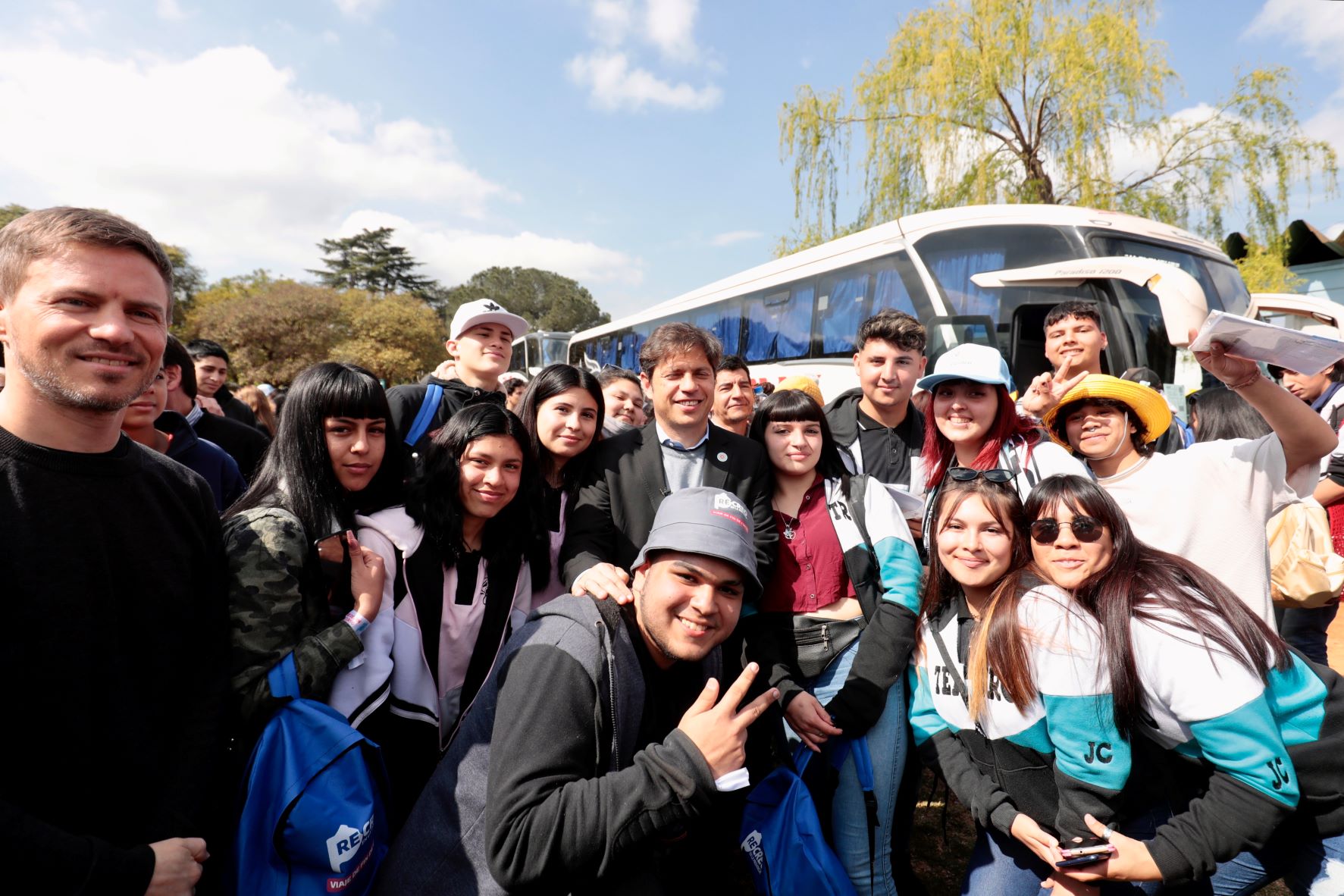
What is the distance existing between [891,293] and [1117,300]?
106 inches

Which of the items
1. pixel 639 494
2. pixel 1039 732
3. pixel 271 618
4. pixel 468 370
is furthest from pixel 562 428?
pixel 1039 732

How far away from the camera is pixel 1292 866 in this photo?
2189 mm

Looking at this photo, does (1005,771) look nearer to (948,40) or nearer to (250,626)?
(250,626)

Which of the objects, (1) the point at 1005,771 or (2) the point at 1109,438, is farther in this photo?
(2) the point at 1109,438

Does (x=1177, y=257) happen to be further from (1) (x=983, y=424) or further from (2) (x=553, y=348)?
(2) (x=553, y=348)

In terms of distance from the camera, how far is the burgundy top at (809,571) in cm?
285

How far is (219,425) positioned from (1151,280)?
947cm

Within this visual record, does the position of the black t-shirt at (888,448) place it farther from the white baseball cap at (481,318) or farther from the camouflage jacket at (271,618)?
the camouflage jacket at (271,618)

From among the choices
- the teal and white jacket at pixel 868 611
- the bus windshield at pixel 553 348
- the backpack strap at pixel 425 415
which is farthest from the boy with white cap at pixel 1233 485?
the bus windshield at pixel 553 348

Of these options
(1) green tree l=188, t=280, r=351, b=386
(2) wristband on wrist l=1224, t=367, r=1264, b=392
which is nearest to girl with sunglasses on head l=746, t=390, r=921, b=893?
(2) wristband on wrist l=1224, t=367, r=1264, b=392

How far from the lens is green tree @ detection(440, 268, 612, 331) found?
65562mm

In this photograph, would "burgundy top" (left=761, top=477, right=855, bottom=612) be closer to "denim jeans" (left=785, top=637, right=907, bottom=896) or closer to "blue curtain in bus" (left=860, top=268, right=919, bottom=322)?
"denim jeans" (left=785, top=637, right=907, bottom=896)

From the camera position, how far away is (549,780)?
180cm

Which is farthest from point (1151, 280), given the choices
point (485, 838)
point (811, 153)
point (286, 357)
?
point (286, 357)
